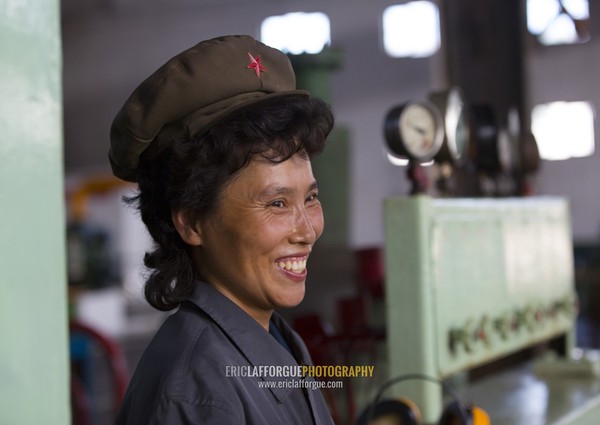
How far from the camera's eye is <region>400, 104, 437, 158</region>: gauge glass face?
86.7 inches

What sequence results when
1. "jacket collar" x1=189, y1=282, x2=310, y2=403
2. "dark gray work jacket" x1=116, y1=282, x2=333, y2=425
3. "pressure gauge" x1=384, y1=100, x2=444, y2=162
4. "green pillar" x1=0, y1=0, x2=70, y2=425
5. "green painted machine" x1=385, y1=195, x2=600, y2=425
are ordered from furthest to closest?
"pressure gauge" x1=384, y1=100, x2=444, y2=162 < "green painted machine" x1=385, y1=195, x2=600, y2=425 < "green pillar" x1=0, y1=0, x2=70, y2=425 < "jacket collar" x1=189, y1=282, x2=310, y2=403 < "dark gray work jacket" x1=116, y1=282, x2=333, y2=425

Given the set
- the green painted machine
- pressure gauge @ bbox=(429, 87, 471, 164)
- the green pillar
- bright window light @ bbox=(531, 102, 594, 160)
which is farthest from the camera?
bright window light @ bbox=(531, 102, 594, 160)

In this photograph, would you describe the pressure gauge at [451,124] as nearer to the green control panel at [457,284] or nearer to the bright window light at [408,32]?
the green control panel at [457,284]

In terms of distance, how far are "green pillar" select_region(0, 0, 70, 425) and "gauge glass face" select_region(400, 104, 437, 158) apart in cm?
117

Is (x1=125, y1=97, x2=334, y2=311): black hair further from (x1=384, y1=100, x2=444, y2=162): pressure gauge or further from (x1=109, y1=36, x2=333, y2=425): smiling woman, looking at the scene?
(x1=384, y1=100, x2=444, y2=162): pressure gauge

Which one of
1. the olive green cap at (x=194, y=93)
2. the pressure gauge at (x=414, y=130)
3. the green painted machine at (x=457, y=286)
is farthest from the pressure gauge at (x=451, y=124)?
Answer: the olive green cap at (x=194, y=93)

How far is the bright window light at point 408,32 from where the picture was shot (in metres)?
9.34

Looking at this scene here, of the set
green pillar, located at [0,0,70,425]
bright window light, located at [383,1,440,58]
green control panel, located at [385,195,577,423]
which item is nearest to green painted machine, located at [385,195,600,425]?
green control panel, located at [385,195,577,423]

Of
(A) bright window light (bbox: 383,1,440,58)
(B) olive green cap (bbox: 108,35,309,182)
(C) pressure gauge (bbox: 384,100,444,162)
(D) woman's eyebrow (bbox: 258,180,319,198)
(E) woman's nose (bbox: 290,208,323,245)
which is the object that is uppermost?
(A) bright window light (bbox: 383,1,440,58)

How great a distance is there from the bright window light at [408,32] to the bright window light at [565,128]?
57.3 inches

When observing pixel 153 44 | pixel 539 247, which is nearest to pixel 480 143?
pixel 539 247

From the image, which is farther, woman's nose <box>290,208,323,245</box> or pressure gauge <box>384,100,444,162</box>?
pressure gauge <box>384,100,444,162</box>

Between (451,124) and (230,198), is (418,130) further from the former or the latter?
(230,198)

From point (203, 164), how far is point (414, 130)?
1.43 m
